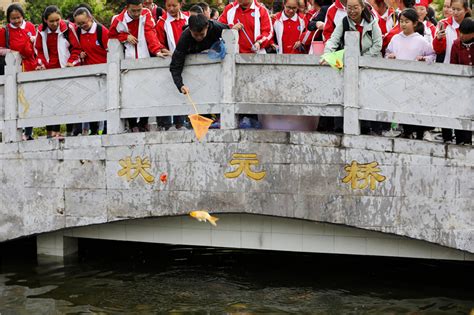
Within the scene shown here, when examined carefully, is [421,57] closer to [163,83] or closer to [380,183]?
[380,183]

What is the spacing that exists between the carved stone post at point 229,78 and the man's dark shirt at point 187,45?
17 centimetres

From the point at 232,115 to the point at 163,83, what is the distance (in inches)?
38.3

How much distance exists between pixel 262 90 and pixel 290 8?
5.01ft

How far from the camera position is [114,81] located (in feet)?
30.4

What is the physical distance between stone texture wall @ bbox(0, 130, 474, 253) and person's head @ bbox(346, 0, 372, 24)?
1365 millimetres

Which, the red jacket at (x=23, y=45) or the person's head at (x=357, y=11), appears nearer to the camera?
the person's head at (x=357, y=11)

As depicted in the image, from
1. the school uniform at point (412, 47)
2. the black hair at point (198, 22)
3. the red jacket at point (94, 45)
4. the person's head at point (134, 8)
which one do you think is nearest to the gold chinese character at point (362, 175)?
the school uniform at point (412, 47)

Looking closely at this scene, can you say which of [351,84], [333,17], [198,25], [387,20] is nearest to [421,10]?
[387,20]

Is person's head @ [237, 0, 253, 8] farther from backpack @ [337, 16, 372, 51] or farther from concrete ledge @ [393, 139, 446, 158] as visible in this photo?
concrete ledge @ [393, 139, 446, 158]

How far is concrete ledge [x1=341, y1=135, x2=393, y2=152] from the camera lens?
8.44 m

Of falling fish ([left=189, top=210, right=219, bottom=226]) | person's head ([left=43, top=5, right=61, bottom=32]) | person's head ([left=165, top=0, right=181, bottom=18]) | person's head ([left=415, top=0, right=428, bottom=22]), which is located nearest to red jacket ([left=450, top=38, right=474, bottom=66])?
person's head ([left=415, top=0, right=428, bottom=22])

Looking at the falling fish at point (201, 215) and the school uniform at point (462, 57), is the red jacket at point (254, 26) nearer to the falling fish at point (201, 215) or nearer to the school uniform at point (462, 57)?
the falling fish at point (201, 215)

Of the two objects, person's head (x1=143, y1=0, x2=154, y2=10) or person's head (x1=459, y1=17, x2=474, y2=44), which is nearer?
person's head (x1=459, y1=17, x2=474, y2=44)

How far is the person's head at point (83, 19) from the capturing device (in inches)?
388
